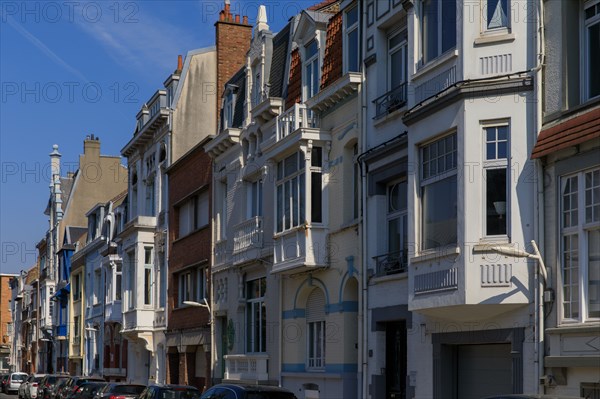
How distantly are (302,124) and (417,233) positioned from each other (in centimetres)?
712

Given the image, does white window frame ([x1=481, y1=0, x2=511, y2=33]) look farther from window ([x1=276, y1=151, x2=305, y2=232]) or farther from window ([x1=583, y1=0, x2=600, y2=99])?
window ([x1=276, y1=151, x2=305, y2=232])

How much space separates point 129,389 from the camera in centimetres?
2700

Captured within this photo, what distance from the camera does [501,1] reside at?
16.9 m

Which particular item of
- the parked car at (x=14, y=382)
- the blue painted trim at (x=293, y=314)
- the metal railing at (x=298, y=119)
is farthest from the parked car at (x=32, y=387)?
the metal railing at (x=298, y=119)

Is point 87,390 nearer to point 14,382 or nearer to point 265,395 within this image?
point 265,395

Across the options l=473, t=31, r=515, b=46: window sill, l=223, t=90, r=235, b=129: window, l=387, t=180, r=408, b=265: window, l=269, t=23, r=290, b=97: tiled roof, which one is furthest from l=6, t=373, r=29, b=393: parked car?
l=473, t=31, r=515, b=46: window sill

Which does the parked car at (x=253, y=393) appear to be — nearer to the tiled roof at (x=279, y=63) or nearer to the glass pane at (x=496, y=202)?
the glass pane at (x=496, y=202)

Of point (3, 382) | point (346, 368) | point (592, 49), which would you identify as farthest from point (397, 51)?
point (3, 382)

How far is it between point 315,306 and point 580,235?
10.9 metres

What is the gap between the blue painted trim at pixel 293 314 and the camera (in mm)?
25755

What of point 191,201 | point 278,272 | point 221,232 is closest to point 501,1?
point 278,272

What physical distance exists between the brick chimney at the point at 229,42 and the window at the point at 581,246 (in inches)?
895

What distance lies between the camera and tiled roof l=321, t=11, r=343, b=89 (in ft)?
78.7

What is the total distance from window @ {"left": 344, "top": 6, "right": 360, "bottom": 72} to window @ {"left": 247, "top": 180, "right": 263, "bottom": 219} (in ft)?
23.2
